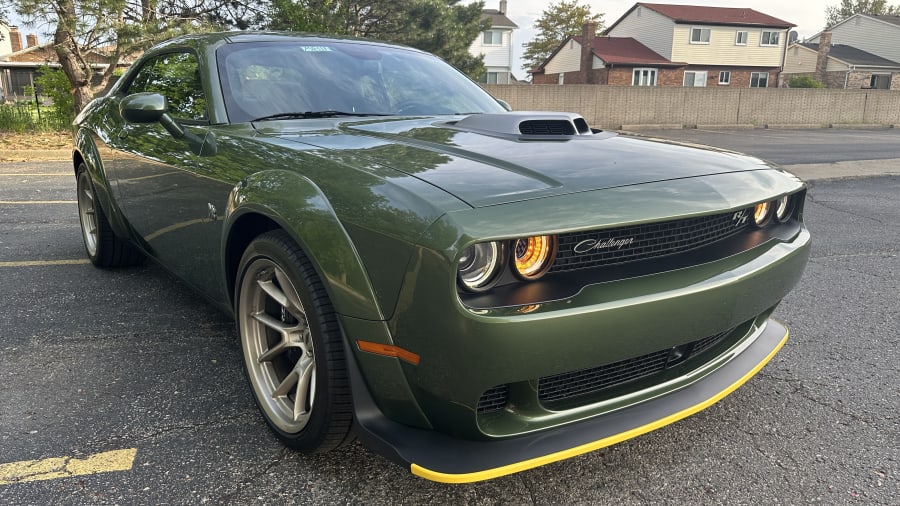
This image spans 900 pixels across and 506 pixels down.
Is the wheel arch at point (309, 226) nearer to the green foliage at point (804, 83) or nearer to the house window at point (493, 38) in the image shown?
the green foliage at point (804, 83)

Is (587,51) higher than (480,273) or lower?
higher

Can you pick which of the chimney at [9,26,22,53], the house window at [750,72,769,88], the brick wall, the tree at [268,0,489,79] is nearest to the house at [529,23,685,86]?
the house window at [750,72,769,88]

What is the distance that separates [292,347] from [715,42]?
42.6m

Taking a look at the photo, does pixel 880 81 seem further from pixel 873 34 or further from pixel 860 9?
pixel 860 9

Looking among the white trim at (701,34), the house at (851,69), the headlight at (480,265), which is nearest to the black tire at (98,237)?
the headlight at (480,265)

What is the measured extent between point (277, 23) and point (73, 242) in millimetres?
12164

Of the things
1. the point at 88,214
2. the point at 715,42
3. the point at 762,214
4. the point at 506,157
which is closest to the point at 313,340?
the point at 506,157

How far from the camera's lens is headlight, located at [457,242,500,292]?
1719 millimetres

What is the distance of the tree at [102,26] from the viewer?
38.3ft

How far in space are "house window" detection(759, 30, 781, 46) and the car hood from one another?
43.3m

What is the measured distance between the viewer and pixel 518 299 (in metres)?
1.70

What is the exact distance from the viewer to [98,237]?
4.29 metres

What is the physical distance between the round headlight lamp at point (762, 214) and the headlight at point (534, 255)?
1.07 meters

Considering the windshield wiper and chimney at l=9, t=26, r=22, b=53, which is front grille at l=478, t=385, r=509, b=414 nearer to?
the windshield wiper
